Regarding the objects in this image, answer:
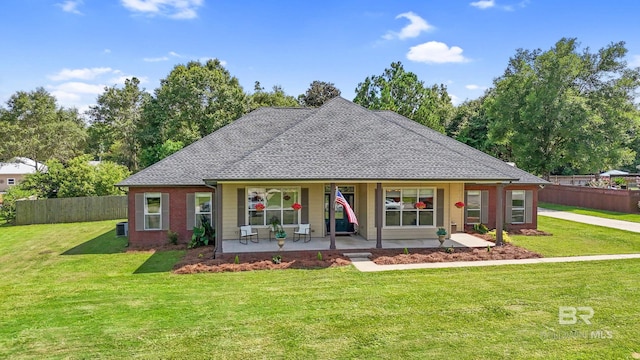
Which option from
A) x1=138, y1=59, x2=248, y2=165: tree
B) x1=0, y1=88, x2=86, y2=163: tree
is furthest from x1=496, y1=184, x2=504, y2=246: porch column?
x1=0, y1=88, x2=86, y2=163: tree

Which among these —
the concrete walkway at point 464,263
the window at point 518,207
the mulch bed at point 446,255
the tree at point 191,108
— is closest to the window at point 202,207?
the concrete walkway at point 464,263

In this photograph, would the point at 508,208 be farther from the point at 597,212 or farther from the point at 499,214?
the point at 597,212

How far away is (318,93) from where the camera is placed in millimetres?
55062

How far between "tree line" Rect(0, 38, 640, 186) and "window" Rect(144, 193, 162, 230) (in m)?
15.5

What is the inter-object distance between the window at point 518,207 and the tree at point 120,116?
36975 mm

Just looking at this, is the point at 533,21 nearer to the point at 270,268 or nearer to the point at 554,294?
the point at 554,294

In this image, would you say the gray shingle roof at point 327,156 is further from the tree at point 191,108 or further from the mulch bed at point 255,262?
the tree at point 191,108

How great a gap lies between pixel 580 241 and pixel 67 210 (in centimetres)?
2676

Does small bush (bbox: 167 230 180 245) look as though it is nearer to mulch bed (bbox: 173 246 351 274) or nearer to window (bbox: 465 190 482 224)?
mulch bed (bbox: 173 246 351 274)

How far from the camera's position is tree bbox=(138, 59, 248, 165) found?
35062 mm

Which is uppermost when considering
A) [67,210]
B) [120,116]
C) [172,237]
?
[120,116]

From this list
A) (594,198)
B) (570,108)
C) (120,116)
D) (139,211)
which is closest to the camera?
(139,211)

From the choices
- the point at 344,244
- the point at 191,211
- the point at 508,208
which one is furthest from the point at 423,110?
the point at 191,211

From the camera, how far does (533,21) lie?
17453 millimetres
